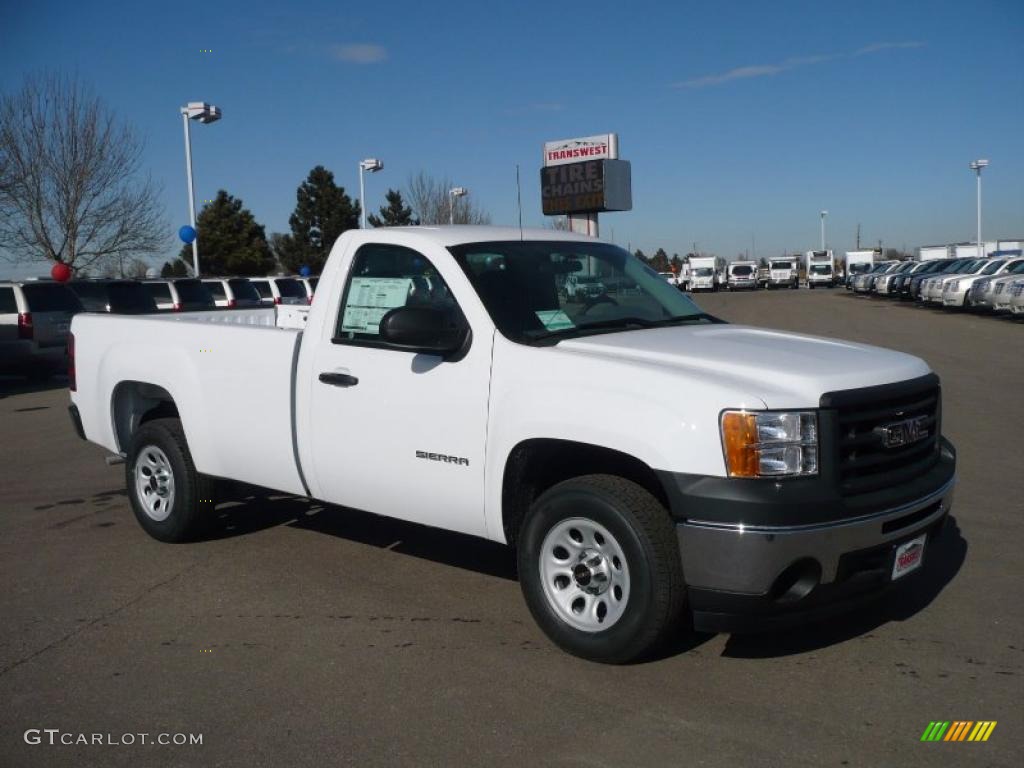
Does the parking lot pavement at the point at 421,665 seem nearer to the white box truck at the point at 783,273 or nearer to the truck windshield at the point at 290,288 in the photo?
the truck windshield at the point at 290,288

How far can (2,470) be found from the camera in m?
9.34

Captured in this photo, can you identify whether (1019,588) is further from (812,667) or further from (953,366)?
(953,366)

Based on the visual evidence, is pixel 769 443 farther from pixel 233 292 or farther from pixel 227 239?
pixel 227 239

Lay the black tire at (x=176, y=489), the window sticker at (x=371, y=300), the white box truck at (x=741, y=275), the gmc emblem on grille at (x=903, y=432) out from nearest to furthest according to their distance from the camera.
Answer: the gmc emblem on grille at (x=903, y=432) < the window sticker at (x=371, y=300) < the black tire at (x=176, y=489) < the white box truck at (x=741, y=275)

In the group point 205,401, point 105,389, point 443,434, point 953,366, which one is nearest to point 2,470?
point 105,389

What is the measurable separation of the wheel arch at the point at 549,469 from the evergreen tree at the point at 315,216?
55194 mm

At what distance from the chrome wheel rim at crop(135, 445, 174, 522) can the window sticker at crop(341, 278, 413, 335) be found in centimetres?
189

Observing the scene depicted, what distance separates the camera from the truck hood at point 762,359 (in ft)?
13.3

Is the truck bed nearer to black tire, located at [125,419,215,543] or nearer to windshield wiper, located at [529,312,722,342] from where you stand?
black tire, located at [125,419,215,543]

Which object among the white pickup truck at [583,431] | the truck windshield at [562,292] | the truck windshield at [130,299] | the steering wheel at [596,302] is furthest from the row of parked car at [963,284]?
the white pickup truck at [583,431]

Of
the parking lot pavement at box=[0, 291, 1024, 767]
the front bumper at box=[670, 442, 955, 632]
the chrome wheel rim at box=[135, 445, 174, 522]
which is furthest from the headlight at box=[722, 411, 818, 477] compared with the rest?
the chrome wheel rim at box=[135, 445, 174, 522]

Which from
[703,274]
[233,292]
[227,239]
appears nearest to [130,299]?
[233,292]

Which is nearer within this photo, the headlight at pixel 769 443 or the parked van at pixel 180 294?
the headlight at pixel 769 443

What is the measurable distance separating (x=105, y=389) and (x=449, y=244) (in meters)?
3.10
